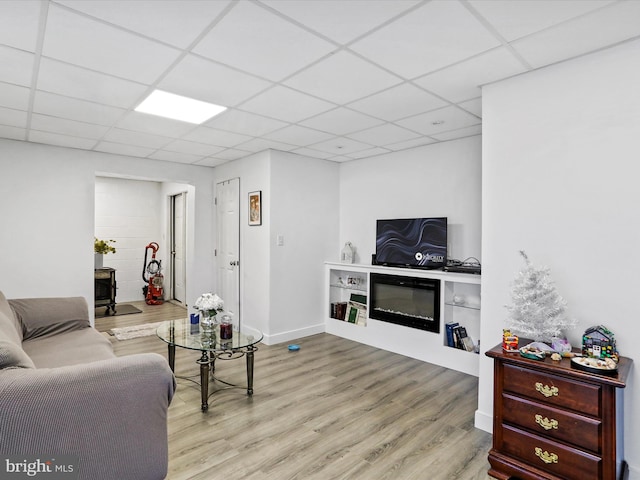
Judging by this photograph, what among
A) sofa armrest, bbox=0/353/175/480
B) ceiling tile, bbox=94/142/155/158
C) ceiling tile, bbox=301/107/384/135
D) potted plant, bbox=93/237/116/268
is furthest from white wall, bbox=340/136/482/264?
potted plant, bbox=93/237/116/268

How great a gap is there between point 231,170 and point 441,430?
13.7 ft

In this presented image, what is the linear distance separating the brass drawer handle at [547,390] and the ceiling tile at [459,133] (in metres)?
2.46

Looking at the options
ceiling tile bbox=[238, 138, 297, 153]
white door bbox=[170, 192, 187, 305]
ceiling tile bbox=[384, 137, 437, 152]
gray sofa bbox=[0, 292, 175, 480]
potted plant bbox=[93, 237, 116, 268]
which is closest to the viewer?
gray sofa bbox=[0, 292, 175, 480]

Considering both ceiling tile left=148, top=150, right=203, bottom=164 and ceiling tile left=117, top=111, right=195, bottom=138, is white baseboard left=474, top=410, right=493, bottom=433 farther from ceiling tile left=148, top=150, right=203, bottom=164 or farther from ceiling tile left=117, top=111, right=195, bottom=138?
ceiling tile left=148, top=150, right=203, bottom=164

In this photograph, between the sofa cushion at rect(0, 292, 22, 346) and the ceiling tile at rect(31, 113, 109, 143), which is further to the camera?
the ceiling tile at rect(31, 113, 109, 143)

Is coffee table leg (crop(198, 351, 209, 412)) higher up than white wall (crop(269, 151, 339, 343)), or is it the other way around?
white wall (crop(269, 151, 339, 343))

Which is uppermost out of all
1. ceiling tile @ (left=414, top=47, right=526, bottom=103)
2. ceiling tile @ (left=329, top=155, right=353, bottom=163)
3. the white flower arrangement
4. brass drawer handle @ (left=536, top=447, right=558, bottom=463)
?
ceiling tile @ (left=414, top=47, right=526, bottom=103)

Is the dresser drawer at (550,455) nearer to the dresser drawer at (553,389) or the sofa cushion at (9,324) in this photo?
the dresser drawer at (553,389)

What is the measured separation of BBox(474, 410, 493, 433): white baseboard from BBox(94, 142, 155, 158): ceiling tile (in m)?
4.44

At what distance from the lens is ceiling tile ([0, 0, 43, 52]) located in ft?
5.54

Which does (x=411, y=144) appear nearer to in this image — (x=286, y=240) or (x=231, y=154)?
(x=286, y=240)

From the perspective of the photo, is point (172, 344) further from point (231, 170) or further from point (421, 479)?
point (231, 170)

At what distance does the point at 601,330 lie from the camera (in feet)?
6.64

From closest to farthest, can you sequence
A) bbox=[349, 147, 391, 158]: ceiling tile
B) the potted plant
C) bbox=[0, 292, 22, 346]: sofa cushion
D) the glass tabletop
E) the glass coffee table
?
1. bbox=[0, 292, 22, 346]: sofa cushion
2. the glass coffee table
3. the glass tabletop
4. bbox=[349, 147, 391, 158]: ceiling tile
5. the potted plant
